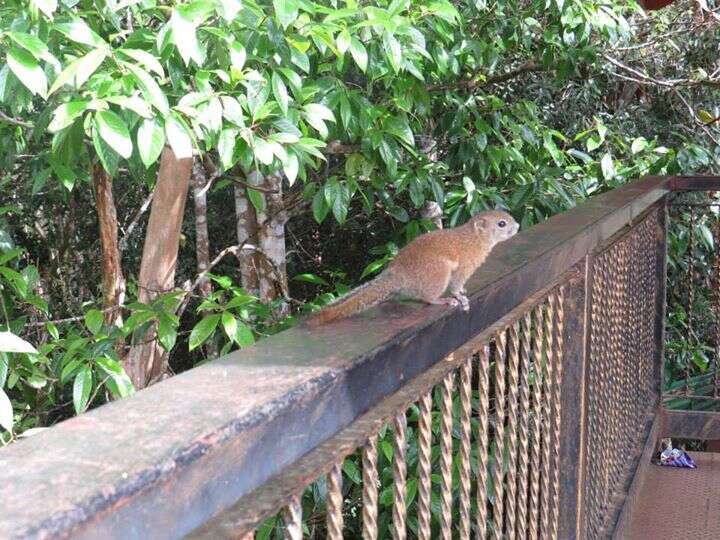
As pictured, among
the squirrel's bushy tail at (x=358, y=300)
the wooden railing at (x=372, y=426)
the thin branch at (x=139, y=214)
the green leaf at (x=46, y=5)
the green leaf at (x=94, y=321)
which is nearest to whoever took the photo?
the wooden railing at (x=372, y=426)

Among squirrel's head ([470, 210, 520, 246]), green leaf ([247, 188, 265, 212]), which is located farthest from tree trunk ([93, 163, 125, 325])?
squirrel's head ([470, 210, 520, 246])

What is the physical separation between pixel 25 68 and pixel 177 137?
1.19 feet

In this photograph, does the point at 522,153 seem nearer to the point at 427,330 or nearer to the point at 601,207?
the point at 601,207

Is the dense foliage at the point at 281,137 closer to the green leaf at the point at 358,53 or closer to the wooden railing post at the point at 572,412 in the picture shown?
the green leaf at the point at 358,53

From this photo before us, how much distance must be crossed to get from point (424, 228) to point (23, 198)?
3010 millimetres

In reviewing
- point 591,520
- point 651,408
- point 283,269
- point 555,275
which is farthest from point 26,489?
point 283,269

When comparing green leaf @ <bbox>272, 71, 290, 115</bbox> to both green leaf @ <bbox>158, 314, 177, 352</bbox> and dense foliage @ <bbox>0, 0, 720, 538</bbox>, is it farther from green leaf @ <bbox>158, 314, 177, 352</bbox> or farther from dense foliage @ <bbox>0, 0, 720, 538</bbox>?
green leaf @ <bbox>158, 314, 177, 352</bbox>

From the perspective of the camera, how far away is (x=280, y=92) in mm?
2523

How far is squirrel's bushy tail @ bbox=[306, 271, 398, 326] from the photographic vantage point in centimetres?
127

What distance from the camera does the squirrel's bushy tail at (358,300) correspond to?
4.18 feet

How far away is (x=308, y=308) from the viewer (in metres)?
3.73

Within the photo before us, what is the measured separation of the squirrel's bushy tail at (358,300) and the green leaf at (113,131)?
0.57 metres

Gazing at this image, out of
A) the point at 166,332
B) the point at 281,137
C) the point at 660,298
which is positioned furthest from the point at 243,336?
the point at 660,298

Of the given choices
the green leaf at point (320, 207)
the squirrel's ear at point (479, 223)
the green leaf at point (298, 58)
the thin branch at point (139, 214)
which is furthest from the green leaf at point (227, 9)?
the thin branch at point (139, 214)
